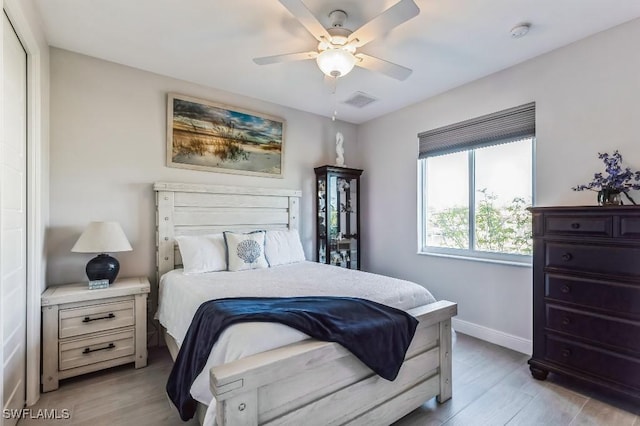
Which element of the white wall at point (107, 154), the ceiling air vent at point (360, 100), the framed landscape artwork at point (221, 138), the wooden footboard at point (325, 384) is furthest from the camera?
the ceiling air vent at point (360, 100)

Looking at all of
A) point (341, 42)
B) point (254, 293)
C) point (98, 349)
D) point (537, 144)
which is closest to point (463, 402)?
point (254, 293)

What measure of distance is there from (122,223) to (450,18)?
3131mm

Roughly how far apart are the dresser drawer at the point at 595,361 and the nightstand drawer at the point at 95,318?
3209 millimetres

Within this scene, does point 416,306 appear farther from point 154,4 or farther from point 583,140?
point 154,4

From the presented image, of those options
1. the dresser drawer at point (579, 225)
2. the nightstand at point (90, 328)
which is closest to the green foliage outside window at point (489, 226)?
the dresser drawer at point (579, 225)

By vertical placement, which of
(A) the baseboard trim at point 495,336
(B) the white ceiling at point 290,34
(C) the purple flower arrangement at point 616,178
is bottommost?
(A) the baseboard trim at point 495,336

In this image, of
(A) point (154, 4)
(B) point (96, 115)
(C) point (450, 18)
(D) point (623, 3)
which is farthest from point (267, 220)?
(D) point (623, 3)

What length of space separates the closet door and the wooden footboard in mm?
1256

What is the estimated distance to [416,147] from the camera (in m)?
3.78

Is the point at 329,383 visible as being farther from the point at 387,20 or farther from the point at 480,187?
the point at 480,187

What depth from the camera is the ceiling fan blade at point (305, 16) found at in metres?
1.65

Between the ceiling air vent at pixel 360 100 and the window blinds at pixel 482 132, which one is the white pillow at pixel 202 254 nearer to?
the ceiling air vent at pixel 360 100

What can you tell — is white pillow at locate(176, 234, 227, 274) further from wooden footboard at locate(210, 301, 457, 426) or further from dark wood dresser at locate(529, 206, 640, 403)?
dark wood dresser at locate(529, 206, 640, 403)
